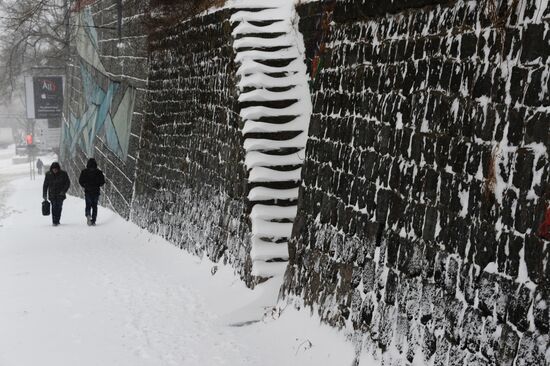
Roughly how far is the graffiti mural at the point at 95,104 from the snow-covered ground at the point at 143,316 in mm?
5738

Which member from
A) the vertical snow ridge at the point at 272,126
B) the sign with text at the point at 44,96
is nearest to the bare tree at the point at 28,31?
the sign with text at the point at 44,96

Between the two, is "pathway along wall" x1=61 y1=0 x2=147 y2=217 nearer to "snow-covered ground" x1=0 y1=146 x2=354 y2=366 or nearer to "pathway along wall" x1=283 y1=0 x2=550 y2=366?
"snow-covered ground" x1=0 y1=146 x2=354 y2=366

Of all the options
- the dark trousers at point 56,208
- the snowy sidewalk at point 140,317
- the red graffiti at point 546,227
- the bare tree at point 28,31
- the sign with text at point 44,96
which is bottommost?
the dark trousers at point 56,208

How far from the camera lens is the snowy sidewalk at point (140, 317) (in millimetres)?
5473

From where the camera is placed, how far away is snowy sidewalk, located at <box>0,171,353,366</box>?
215 inches

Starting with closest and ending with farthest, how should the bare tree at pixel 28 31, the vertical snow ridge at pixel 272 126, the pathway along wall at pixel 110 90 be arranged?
1. the vertical snow ridge at pixel 272 126
2. the pathway along wall at pixel 110 90
3. the bare tree at pixel 28 31

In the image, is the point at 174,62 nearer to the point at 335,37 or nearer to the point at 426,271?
the point at 335,37

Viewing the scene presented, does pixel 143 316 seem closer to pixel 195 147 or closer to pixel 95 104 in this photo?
pixel 195 147

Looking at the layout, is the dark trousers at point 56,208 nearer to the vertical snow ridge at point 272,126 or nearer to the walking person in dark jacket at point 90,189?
the walking person in dark jacket at point 90,189

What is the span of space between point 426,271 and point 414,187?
0.58 m

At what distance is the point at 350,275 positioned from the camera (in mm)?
5152

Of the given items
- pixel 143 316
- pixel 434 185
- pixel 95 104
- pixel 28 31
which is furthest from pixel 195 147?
pixel 28 31

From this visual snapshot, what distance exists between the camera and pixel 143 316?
6594 millimetres

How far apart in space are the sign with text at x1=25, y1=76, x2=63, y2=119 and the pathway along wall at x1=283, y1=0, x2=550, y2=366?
23.9 metres
